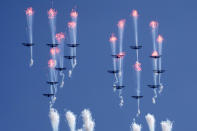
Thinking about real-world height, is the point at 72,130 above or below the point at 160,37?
below

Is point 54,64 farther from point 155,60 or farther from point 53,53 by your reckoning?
point 155,60

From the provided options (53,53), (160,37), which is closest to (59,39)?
(53,53)

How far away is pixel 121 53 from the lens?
104188mm

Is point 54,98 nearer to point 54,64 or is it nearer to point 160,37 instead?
point 54,64

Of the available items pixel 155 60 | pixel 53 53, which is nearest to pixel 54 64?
pixel 53 53

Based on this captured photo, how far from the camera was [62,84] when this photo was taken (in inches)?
4085

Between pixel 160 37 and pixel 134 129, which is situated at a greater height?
pixel 160 37

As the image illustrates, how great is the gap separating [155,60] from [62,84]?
739 cm

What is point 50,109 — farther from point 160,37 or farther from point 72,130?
point 160,37

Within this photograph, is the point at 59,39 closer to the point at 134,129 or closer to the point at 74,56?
the point at 74,56

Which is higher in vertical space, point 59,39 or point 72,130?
point 59,39

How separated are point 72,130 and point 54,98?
400cm

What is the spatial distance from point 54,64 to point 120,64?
508cm

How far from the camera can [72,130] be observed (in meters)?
107
